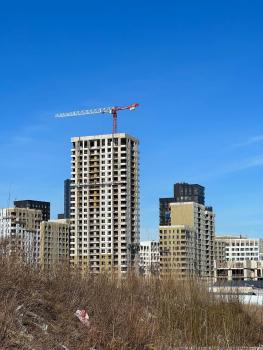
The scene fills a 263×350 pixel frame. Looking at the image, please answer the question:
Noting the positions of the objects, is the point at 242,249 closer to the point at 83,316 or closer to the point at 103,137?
the point at 103,137

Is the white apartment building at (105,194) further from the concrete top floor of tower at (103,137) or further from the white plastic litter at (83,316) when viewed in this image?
the white plastic litter at (83,316)

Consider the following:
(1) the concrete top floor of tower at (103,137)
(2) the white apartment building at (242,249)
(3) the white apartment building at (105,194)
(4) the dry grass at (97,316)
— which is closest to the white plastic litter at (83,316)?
(4) the dry grass at (97,316)

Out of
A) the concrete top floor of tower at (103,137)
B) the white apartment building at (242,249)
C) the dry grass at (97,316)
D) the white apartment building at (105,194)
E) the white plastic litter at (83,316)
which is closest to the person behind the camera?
the dry grass at (97,316)

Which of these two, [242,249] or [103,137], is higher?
[103,137]

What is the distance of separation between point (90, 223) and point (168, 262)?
326 feet

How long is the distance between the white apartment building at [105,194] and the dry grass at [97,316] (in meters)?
95.4

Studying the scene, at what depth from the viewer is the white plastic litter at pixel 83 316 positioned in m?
8.98

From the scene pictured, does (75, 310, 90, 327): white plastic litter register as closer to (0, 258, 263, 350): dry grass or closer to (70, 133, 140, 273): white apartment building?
(0, 258, 263, 350): dry grass

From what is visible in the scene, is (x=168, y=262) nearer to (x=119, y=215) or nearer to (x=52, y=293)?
(x=52, y=293)

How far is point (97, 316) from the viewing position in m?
9.24

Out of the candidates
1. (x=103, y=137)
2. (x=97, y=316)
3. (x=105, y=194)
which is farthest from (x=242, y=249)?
(x=97, y=316)

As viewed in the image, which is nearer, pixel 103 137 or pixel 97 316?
pixel 97 316

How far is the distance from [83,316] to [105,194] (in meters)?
108

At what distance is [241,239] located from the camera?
179875 millimetres
